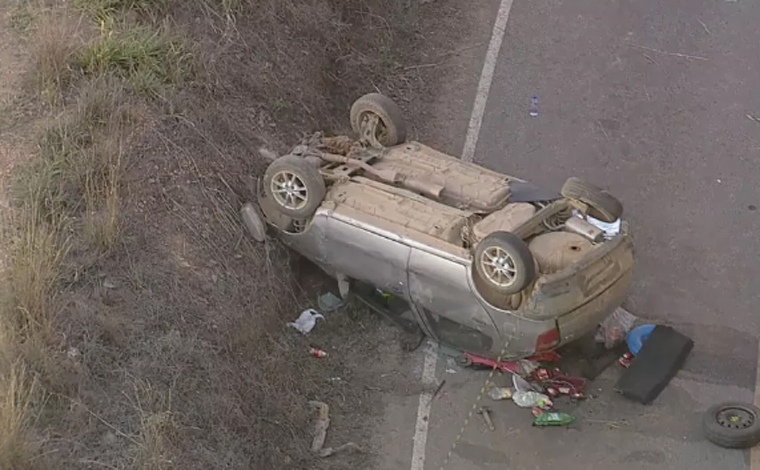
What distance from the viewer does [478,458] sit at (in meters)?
9.62

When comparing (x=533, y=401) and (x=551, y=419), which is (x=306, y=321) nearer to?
(x=533, y=401)

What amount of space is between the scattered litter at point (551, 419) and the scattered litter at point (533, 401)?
0.26 feet

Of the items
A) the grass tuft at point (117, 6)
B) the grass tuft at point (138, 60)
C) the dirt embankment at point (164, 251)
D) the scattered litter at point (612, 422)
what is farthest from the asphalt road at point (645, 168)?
the grass tuft at point (117, 6)

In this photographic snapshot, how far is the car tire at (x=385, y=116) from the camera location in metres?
11.2

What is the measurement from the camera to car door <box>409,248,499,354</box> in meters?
9.76

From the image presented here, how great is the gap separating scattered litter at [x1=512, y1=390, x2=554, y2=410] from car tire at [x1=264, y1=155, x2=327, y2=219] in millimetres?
2387

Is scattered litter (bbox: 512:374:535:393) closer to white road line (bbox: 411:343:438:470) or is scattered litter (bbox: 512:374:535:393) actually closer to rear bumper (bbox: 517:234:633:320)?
white road line (bbox: 411:343:438:470)

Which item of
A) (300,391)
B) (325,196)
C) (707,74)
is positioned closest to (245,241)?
(325,196)

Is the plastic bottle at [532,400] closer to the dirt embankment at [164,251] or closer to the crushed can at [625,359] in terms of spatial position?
the crushed can at [625,359]

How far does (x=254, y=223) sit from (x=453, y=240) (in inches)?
77.2

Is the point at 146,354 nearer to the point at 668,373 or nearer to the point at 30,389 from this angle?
the point at 30,389

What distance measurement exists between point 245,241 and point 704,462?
433 cm

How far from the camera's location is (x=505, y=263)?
930cm

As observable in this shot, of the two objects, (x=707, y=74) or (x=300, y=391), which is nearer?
(x=300, y=391)
